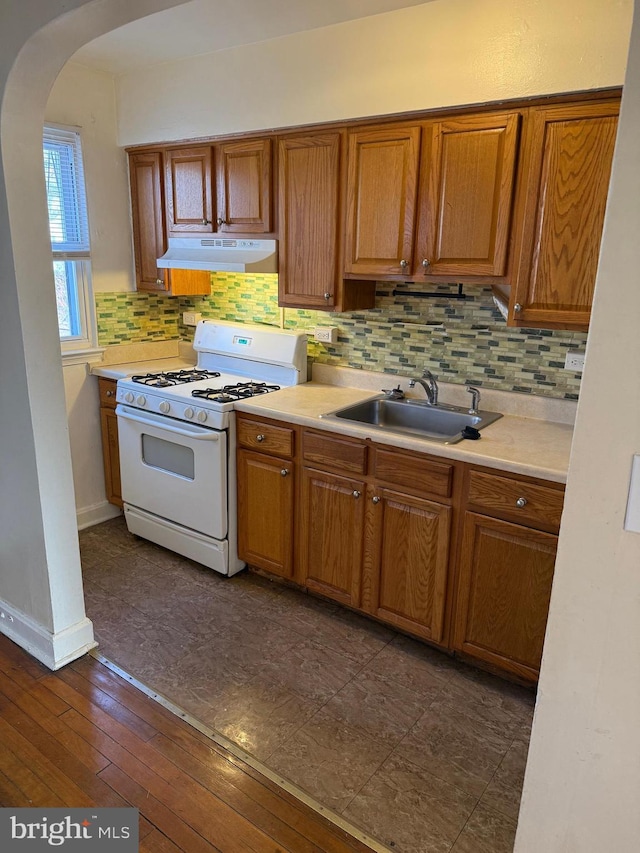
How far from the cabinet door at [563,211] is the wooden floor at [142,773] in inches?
73.8

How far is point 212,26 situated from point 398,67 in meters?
0.86

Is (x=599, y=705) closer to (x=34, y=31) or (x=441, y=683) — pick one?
(x=441, y=683)

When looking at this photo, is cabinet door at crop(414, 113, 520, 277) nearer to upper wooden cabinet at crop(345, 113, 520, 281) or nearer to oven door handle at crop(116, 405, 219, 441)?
upper wooden cabinet at crop(345, 113, 520, 281)

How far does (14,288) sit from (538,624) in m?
2.20

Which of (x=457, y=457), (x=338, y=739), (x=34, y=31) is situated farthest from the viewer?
(x=457, y=457)

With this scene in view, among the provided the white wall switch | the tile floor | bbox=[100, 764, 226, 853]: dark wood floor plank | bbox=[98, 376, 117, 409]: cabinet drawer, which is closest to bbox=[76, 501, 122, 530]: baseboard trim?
the tile floor

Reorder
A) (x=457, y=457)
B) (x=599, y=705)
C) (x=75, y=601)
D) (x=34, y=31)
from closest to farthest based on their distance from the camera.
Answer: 1. (x=599, y=705)
2. (x=34, y=31)
3. (x=457, y=457)
4. (x=75, y=601)

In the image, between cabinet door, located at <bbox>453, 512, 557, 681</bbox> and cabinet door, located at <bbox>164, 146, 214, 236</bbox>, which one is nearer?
cabinet door, located at <bbox>453, 512, 557, 681</bbox>

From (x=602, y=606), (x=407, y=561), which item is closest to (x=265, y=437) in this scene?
(x=407, y=561)

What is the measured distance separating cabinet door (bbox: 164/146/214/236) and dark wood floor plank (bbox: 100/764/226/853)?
252 centimetres

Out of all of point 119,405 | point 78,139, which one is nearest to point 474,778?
point 119,405

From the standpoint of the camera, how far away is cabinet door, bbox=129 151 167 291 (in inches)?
134

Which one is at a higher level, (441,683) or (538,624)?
(538,624)

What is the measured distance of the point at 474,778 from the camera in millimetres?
1947
